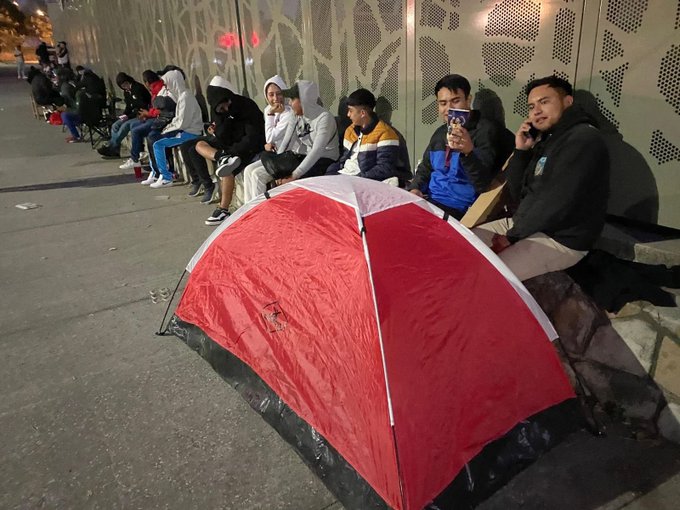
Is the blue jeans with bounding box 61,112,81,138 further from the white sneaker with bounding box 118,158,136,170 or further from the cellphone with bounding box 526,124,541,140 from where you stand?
the cellphone with bounding box 526,124,541,140

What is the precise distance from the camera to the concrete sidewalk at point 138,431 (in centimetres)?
222

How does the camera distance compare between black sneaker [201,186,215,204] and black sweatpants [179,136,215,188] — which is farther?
black sweatpants [179,136,215,188]

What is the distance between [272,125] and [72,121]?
829 cm

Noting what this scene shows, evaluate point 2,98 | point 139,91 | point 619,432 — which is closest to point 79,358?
point 619,432

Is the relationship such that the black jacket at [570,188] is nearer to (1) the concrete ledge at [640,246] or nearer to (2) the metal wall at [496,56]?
(1) the concrete ledge at [640,246]

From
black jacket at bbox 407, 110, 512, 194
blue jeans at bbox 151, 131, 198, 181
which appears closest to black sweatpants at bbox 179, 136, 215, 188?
blue jeans at bbox 151, 131, 198, 181

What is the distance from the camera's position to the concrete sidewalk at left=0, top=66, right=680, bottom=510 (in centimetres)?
222

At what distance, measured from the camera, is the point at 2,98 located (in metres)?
21.1

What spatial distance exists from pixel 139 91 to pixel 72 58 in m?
14.1

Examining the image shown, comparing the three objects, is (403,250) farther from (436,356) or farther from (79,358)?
(79,358)

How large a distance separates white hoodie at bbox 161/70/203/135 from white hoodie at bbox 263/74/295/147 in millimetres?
2488

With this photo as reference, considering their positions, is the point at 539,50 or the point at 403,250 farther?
the point at 539,50

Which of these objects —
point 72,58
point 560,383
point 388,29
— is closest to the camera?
point 560,383

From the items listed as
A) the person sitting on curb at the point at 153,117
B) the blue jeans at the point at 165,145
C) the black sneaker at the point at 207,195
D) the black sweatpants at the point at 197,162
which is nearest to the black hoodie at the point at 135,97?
the person sitting on curb at the point at 153,117
